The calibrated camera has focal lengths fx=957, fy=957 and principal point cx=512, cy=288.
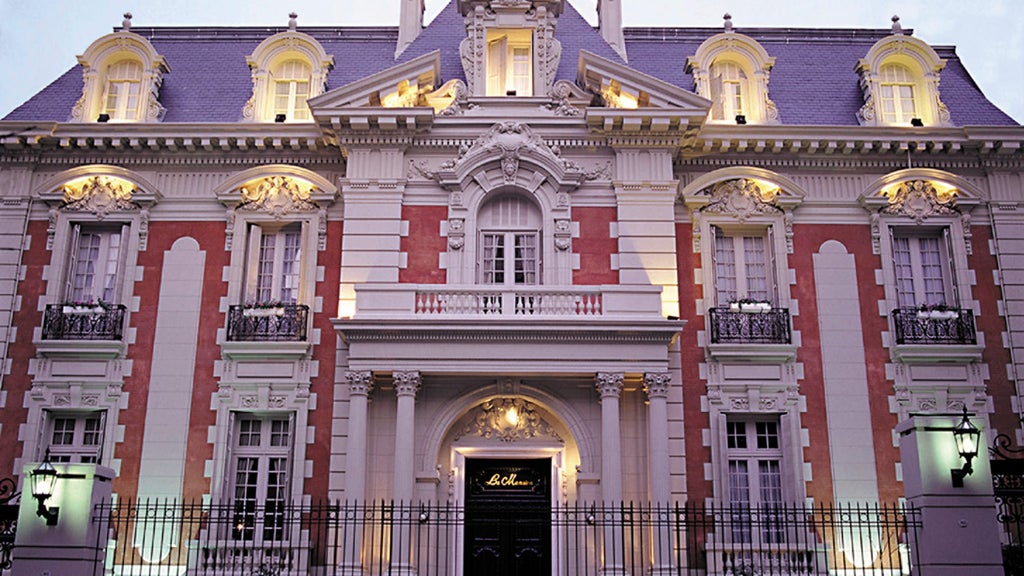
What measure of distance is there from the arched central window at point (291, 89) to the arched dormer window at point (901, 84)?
1310cm

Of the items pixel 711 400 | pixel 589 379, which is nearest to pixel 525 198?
pixel 589 379

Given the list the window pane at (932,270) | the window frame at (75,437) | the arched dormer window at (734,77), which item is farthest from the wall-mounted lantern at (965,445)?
the window frame at (75,437)

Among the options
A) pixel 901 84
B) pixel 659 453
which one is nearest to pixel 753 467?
pixel 659 453

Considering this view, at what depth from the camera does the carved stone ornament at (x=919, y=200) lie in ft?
70.3

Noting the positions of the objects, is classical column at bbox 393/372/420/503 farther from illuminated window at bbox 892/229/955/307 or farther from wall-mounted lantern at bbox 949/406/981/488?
illuminated window at bbox 892/229/955/307

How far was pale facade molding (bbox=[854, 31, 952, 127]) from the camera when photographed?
2225 cm

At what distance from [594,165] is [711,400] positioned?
5.69m

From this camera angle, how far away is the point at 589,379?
1944 centimetres

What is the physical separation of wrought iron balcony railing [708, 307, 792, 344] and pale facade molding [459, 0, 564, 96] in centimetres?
649

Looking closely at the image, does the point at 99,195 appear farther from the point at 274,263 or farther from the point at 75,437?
the point at 75,437

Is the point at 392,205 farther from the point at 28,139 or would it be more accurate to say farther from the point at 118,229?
the point at 28,139

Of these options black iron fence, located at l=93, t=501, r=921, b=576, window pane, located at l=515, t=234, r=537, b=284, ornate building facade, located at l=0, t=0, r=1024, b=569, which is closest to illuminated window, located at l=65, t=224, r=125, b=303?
ornate building facade, located at l=0, t=0, r=1024, b=569

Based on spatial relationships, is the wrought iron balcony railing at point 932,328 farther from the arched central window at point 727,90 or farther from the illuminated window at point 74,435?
the illuminated window at point 74,435

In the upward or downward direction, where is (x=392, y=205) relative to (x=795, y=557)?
upward
